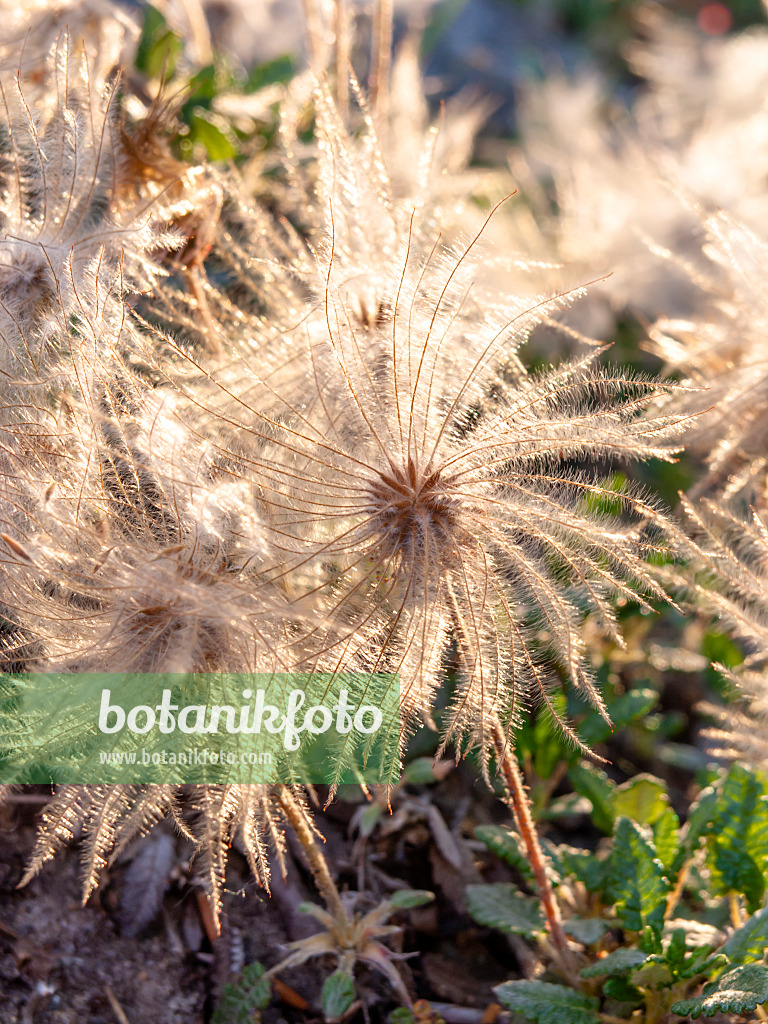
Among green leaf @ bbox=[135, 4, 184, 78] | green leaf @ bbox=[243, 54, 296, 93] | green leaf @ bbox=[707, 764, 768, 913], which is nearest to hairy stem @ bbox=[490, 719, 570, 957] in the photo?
green leaf @ bbox=[707, 764, 768, 913]

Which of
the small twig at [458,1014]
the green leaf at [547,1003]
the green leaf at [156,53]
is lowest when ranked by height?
the small twig at [458,1014]

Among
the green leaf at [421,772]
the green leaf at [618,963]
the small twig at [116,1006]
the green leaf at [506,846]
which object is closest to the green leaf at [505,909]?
the green leaf at [506,846]

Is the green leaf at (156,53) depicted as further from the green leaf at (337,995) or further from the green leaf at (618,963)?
the green leaf at (618,963)

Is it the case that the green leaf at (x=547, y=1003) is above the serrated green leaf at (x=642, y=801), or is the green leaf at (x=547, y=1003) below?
below

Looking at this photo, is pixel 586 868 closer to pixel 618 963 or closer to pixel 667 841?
pixel 667 841
